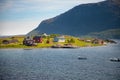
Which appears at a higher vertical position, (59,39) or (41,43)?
(59,39)

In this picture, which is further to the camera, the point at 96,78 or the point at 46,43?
the point at 46,43

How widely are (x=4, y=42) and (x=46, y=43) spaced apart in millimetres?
21172

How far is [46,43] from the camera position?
14675 centimetres

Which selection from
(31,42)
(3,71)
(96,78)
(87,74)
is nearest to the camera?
(96,78)

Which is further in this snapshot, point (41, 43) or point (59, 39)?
point (59, 39)

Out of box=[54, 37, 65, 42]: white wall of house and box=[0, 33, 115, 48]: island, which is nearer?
box=[0, 33, 115, 48]: island

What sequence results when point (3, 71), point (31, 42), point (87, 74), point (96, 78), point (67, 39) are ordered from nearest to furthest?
point (96, 78) < point (87, 74) < point (3, 71) < point (31, 42) < point (67, 39)

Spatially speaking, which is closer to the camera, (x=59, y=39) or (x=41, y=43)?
(x=41, y=43)

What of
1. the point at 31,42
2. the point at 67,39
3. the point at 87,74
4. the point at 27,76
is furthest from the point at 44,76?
the point at 67,39

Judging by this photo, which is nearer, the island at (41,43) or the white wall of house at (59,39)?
the island at (41,43)

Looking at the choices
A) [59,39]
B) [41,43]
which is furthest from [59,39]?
[41,43]

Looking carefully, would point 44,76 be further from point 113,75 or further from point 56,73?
point 113,75

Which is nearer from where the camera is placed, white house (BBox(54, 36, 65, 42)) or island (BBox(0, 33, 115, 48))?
island (BBox(0, 33, 115, 48))

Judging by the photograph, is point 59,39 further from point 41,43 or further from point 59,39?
point 41,43
